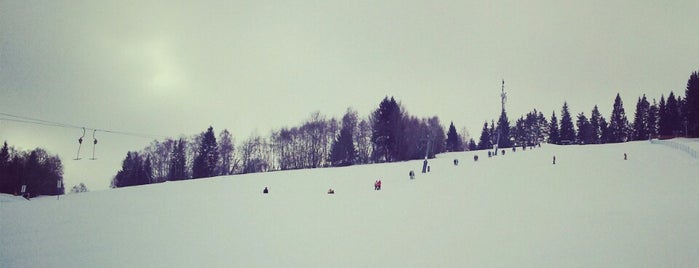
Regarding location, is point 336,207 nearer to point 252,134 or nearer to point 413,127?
point 413,127

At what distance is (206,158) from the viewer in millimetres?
72688

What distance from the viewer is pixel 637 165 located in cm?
2931

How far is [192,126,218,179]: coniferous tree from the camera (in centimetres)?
7188

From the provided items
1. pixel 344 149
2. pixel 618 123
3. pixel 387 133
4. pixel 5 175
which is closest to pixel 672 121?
pixel 618 123

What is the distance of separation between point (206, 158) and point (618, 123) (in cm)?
11605

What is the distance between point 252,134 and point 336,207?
80.9 m

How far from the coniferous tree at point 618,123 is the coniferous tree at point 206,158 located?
4411 inches

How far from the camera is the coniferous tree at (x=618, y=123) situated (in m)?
94.5

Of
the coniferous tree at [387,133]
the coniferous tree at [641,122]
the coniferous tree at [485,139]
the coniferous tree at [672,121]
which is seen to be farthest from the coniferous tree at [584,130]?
the coniferous tree at [387,133]

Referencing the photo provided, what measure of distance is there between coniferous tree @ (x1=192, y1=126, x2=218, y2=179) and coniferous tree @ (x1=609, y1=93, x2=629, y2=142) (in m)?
112

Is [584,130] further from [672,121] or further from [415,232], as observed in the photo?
[415,232]

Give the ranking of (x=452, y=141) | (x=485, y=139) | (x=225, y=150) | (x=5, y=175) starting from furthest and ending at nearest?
(x=485, y=139) → (x=452, y=141) → (x=225, y=150) → (x=5, y=175)

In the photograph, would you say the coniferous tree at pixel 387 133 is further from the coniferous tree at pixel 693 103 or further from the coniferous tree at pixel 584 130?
the coniferous tree at pixel 584 130

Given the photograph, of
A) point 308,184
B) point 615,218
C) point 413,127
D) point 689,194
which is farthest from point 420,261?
point 413,127
